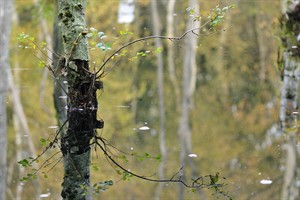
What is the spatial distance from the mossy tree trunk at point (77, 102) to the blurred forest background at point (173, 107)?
18 cm

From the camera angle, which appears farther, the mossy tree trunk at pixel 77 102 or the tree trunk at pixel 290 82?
the tree trunk at pixel 290 82

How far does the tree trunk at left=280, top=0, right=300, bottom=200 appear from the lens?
17.9 ft

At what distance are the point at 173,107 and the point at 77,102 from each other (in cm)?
451

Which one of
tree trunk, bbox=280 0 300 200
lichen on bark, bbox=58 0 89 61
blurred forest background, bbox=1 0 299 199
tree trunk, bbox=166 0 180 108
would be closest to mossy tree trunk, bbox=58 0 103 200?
lichen on bark, bbox=58 0 89 61

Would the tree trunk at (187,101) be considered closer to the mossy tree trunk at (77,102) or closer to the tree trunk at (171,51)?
the tree trunk at (171,51)

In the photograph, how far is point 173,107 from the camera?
9.86 m

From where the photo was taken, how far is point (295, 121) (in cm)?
623

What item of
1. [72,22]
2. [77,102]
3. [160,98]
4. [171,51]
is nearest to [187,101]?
[160,98]

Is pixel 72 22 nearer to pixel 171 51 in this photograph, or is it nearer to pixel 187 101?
pixel 187 101

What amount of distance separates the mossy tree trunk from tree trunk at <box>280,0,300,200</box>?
209 centimetres

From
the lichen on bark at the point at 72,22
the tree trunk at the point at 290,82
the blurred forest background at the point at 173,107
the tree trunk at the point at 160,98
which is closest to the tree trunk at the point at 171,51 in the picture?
the blurred forest background at the point at 173,107

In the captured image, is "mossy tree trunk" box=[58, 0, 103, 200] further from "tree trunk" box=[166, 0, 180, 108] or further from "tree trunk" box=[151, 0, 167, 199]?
"tree trunk" box=[166, 0, 180, 108]

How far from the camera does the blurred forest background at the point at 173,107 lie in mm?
4992

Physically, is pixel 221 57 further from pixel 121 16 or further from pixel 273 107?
pixel 273 107
